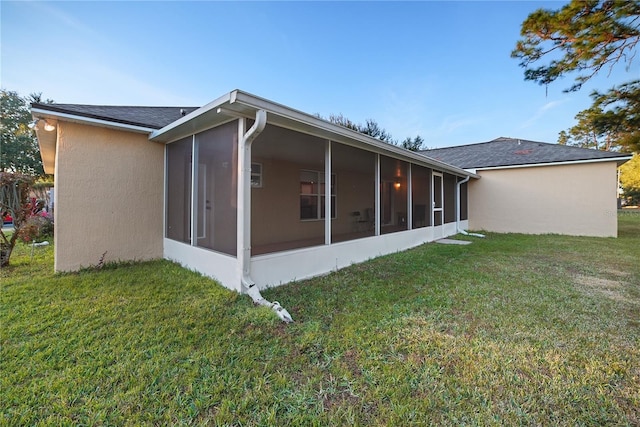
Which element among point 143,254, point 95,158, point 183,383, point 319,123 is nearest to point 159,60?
point 95,158

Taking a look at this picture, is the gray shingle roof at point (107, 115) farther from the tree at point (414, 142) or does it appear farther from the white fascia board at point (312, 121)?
the tree at point (414, 142)

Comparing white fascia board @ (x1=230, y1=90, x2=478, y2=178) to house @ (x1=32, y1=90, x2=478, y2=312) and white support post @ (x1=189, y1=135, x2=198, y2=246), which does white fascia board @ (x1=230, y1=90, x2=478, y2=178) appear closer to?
house @ (x1=32, y1=90, x2=478, y2=312)

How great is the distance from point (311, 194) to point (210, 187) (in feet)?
12.5

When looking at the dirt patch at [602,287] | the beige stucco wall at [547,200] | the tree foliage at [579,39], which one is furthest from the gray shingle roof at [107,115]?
the beige stucco wall at [547,200]

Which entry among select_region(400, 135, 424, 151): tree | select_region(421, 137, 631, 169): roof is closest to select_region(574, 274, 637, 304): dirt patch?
select_region(421, 137, 631, 169): roof

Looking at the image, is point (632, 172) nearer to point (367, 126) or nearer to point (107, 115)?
point (367, 126)

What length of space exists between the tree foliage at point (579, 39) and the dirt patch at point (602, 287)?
11.3 ft

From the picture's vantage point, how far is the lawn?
1.69 m

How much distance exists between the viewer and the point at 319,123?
13.6 ft

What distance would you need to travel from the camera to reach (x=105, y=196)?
4.86 m

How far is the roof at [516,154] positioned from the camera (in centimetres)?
978

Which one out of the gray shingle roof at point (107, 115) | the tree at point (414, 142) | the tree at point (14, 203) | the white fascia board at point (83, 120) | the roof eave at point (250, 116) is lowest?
the tree at point (14, 203)

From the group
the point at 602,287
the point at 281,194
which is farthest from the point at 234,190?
the point at 602,287

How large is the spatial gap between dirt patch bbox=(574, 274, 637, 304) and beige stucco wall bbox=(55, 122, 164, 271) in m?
7.36
